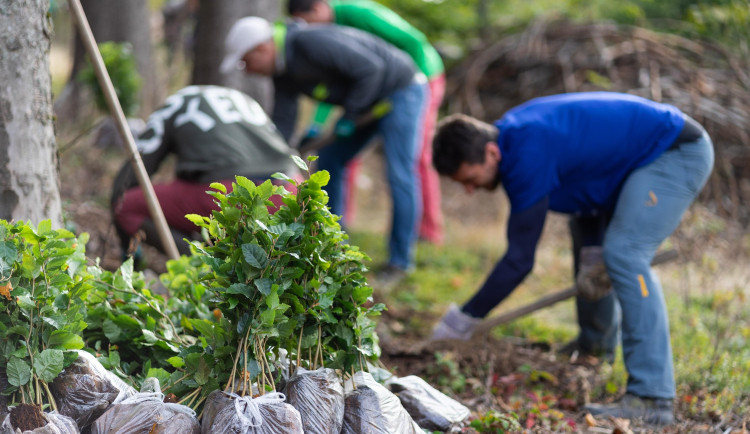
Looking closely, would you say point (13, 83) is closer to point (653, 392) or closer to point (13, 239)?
point (13, 239)

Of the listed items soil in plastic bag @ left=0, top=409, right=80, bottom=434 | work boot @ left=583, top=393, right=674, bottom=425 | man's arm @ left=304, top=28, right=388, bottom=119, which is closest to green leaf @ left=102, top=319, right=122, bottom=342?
soil in plastic bag @ left=0, top=409, right=80, bottom=434

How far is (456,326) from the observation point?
3.59m

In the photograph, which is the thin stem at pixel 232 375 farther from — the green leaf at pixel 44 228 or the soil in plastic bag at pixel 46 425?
the green leaf at pixel 44 228

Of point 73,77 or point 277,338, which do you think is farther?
point 73,77

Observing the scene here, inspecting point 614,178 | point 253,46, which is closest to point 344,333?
point 614,178

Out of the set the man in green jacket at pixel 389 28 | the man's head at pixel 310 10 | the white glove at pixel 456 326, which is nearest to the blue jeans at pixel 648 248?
the white glove at pixel 456 326

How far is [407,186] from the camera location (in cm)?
546

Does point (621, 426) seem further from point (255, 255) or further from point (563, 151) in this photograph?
point (255, 255)

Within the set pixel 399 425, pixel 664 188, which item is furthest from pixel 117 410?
pixel 664 188

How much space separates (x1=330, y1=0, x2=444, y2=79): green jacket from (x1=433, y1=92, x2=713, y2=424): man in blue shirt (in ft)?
7.96

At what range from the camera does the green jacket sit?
18.6 feet

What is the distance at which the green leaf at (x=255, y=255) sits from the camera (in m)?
2.01

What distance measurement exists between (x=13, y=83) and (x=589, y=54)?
673 cm

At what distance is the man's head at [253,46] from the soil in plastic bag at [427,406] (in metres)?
2.70
